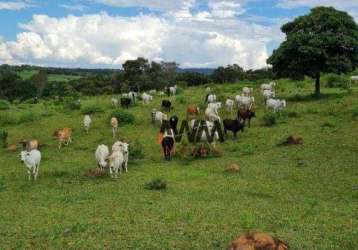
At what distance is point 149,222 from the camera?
1232 centimetres

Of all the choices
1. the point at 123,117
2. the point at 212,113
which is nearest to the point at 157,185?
the point at 212,113

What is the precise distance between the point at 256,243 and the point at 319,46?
28.2 metres

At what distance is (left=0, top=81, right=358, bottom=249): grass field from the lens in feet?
36.9

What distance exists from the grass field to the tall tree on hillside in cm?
624

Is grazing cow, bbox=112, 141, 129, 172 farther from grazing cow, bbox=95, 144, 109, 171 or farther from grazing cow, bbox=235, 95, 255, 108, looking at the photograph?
grazing cow, bbox=235, 95, 255, 108

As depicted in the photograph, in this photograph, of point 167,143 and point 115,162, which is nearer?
point 115,162

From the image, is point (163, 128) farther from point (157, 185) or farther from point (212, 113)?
point (157, 185)

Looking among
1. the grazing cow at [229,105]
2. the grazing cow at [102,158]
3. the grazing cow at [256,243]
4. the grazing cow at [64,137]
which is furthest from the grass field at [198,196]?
the grazing cow at [229,105]

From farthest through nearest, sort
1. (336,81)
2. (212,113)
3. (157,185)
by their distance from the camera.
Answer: (336,81) < (212,113) < (157,185)

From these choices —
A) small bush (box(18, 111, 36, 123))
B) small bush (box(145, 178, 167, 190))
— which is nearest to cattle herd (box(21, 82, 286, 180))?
small bush (box(145, 178, 167, 190))

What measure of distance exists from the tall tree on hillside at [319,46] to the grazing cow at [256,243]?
26.8 metres

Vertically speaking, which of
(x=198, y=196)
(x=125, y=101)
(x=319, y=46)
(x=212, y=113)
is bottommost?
(x=198, y=196)

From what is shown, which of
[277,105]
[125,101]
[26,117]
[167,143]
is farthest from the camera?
[125,101]

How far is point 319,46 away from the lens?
35125mm
